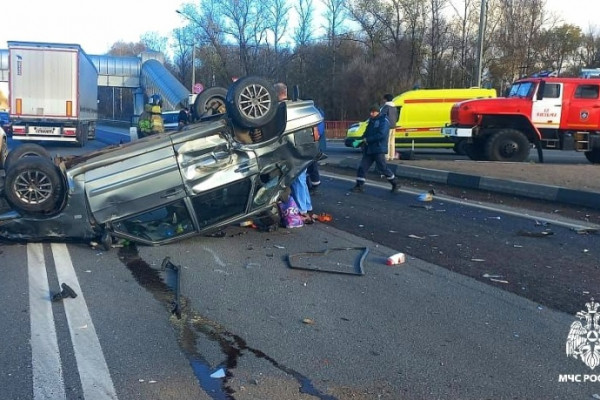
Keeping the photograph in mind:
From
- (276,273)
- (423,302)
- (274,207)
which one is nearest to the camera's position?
(423,302)

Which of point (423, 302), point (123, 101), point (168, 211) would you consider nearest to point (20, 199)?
point (168, 211)

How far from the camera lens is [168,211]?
744 centimetres

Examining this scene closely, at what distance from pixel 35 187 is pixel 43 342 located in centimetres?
297

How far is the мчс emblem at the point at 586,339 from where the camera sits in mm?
4480

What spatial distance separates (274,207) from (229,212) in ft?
2.46

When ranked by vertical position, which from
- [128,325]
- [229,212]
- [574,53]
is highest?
[574,53]

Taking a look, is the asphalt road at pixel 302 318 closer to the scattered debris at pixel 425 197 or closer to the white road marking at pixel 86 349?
the white road marking at pixel 86 349

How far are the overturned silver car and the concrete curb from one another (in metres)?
5.88

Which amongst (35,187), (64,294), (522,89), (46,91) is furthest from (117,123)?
(64,294)

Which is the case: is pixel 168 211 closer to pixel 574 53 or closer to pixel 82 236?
pixel 82 236

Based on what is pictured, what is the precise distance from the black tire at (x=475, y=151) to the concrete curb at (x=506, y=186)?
10.9 feet

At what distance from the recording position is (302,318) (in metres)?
5.27

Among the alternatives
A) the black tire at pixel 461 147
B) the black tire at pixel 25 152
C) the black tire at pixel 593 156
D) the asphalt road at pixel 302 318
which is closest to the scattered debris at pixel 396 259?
the asphalt road at pixel 302 318

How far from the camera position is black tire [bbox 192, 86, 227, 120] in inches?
382
